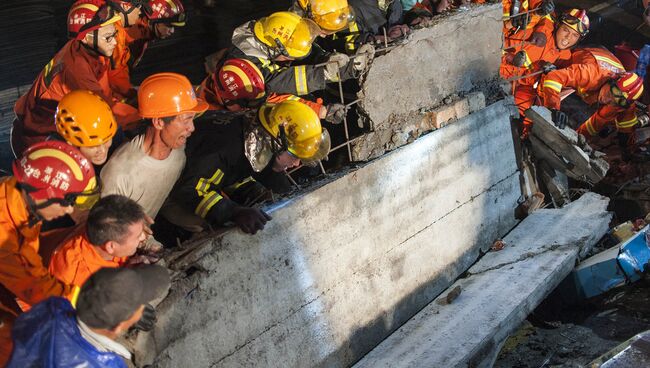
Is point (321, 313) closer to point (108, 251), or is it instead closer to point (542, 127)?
point (108, 251)

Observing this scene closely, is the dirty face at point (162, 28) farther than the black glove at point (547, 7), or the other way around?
the black glove at point (547, 7)

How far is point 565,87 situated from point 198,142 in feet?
18.1

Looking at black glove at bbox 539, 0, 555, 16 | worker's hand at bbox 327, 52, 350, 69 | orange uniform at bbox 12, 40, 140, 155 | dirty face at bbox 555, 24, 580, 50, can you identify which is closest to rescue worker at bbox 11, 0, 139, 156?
orange uniform at bbox 12, 40, 140, 155

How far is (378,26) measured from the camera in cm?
593

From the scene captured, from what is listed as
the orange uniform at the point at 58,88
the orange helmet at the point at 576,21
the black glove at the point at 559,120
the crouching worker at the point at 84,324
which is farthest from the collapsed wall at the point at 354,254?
the orange helmet at the point at 576,21

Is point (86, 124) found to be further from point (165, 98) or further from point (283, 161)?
point (283, 161)

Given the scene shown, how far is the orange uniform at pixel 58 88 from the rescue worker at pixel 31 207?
1310 mm

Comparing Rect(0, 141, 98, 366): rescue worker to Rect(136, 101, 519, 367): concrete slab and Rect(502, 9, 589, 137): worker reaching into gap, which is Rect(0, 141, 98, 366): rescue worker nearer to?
Rect(136, 101, 519, 367): concrete slab

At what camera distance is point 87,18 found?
4719 mm

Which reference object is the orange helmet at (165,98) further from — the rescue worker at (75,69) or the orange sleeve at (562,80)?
the orange sleeve at (562,80)

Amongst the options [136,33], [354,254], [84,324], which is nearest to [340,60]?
[354,254]

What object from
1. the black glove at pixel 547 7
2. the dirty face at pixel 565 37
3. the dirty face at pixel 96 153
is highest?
the dirty face at pixel 96 153

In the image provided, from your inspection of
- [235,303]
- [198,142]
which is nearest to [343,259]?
[235,303]

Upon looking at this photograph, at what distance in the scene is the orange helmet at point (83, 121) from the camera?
12.6ft
